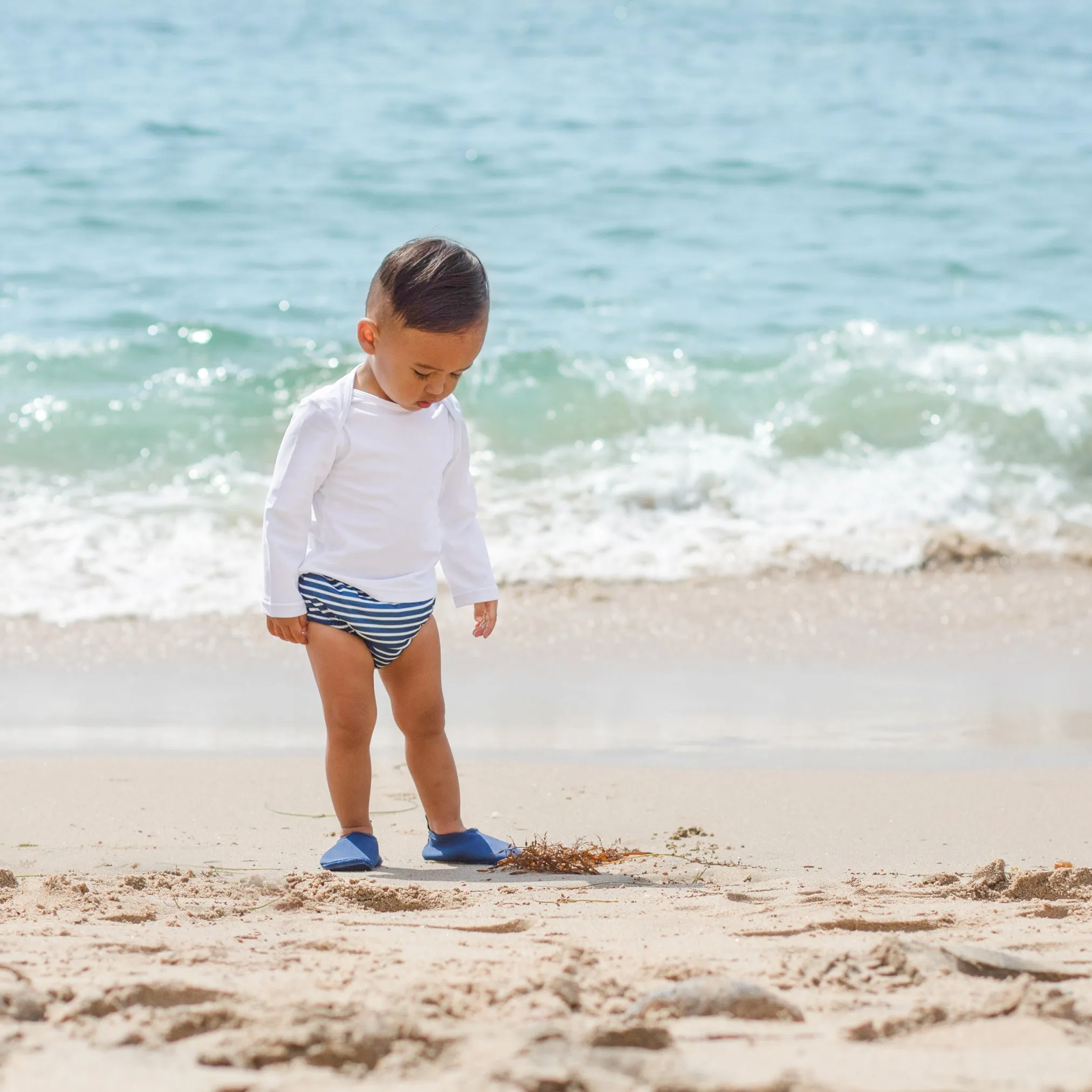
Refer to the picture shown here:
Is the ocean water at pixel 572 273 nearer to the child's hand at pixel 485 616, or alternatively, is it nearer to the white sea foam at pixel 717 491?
the white sea foam at pixel 717 491

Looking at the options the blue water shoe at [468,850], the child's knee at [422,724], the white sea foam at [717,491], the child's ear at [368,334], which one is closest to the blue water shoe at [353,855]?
the blue water shoe at [468,850]

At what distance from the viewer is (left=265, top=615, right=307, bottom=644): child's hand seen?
9.30ft

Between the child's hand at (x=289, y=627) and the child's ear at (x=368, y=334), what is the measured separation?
57cm

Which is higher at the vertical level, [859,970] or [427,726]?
[427,726]

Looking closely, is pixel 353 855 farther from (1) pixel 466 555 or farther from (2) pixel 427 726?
(1) pixel 466 555

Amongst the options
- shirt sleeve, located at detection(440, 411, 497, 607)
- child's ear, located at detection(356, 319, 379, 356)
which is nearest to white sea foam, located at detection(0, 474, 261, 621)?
shirt sleeve, located at detection(440, 411, 497, 607)

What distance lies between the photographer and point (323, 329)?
8.40 m

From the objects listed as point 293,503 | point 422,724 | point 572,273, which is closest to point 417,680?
point 422,724

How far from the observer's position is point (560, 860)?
2.83m

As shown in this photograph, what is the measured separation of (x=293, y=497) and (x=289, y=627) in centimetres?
27

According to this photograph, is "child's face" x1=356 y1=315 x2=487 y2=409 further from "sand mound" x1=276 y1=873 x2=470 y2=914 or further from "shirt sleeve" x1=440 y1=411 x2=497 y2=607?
"sand mound" x1=276 y1=873 x2=470 y2=914

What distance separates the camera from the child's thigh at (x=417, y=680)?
9.73 ft

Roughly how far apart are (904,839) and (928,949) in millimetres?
1086

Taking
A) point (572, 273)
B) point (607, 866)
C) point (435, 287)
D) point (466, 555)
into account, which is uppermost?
Answer: point (572, 273)
